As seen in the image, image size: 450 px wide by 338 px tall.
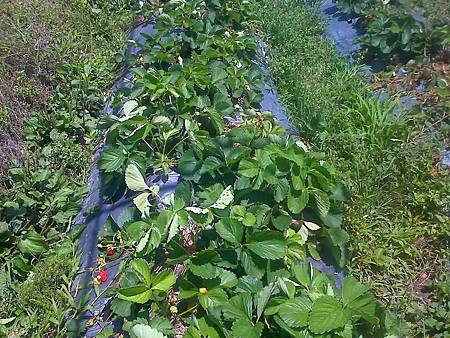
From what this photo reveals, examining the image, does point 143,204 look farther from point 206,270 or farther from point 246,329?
point 246,329

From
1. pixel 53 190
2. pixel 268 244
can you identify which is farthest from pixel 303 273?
pixel 53 190

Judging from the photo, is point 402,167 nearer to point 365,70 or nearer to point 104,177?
point 365,70

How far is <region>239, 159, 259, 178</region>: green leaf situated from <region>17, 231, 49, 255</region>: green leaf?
1289 mm

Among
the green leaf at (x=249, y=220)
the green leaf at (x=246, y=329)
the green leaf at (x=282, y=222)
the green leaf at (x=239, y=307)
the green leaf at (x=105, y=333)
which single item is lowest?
the green leaf at (x=105, y=333)

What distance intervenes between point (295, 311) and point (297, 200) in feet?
2.22

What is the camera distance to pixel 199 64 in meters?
3.88

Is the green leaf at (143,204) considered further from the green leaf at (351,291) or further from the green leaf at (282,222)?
the green leaf at (351,291)

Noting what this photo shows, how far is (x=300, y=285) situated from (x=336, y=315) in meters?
0.25

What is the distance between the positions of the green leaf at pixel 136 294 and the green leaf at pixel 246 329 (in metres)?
0.44

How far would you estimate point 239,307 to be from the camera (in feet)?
7.29

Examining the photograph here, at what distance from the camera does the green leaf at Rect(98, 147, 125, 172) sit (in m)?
3.13

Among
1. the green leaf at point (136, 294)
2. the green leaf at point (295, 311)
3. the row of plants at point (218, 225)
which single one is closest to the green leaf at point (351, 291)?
the row of plants at point (218, 225)

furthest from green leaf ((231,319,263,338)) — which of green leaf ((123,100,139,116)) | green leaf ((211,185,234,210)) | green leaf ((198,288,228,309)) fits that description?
green leaf ((123,100,139,116))

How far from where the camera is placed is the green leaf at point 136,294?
7.82ft
